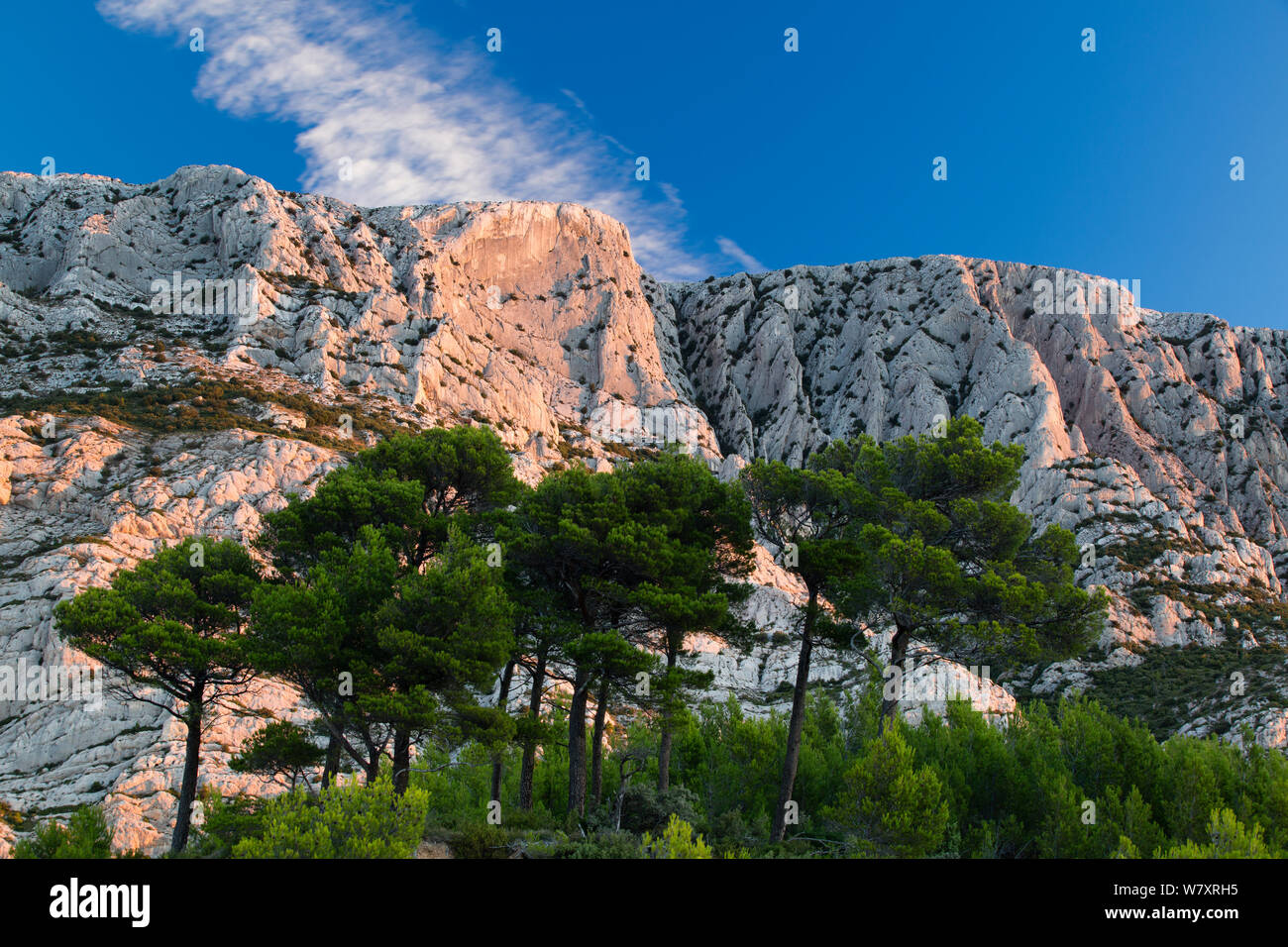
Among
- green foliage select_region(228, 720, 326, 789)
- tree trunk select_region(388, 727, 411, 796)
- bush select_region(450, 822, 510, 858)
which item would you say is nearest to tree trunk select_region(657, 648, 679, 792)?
bush select_region(450, 822, 510, 858)

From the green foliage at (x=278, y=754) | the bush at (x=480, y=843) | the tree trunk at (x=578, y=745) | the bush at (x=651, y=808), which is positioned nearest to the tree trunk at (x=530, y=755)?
the tree trunk at (x=578, y=745)

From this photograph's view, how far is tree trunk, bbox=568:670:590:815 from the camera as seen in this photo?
69.9 ft

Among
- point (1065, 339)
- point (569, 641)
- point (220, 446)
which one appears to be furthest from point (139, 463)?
point (1065, 339)

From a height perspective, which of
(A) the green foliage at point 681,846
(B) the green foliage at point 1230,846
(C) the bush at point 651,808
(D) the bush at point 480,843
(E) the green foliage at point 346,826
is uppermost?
(E) the green foliage at point 346,826

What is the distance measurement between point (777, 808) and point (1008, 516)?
11.3 m

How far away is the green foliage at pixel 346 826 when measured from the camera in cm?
1284

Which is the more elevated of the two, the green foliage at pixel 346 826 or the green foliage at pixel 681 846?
the green foliage at pixel 346 826

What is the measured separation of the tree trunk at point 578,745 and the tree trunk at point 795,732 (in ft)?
18.6

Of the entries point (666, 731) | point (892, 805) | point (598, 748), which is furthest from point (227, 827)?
point (892, 805)

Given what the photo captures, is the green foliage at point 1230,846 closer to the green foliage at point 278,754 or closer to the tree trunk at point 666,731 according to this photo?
the tree trunk at point 666,731

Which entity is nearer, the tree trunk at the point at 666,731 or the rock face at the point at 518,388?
the tree trunk at the point at 666,731

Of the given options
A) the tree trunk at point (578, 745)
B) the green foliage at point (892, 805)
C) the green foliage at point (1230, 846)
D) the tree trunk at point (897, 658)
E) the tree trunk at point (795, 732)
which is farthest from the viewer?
the tree trunk at point (897, 658)

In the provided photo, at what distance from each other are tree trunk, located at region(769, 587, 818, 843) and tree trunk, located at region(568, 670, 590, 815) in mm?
5668

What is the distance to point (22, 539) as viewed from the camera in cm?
4047
